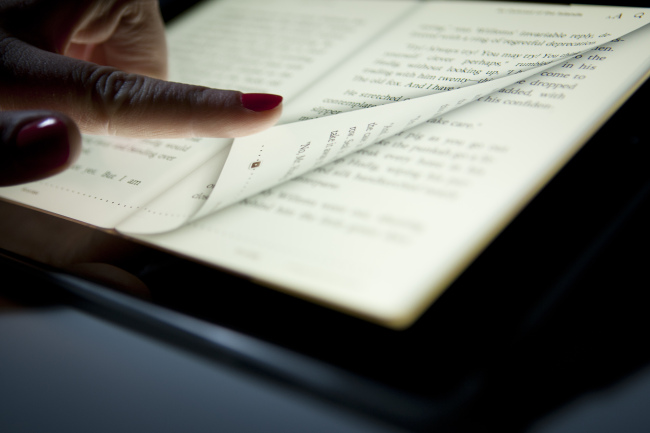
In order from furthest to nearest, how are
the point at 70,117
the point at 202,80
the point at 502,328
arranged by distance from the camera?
the point at 202,80 → the point at 70,117 → the point at 502,328

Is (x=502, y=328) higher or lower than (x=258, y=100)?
lower

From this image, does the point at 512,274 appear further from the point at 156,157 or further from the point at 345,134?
the point at 156,157

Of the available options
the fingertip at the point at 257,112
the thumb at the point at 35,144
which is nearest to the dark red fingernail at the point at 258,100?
the fingertip at the point at 257,112

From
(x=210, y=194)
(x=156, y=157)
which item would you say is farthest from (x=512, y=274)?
(x=156, y=157)

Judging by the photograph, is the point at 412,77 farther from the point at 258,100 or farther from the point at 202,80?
the point at 202,80

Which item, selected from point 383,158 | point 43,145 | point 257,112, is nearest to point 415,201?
point 383,158

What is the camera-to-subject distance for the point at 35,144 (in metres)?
0.36

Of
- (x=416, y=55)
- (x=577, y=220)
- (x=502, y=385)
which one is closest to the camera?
(x=502, y=385)

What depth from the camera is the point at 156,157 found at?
49 centimetres

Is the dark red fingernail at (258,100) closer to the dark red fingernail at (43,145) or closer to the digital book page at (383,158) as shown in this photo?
the digital book page at (383,158)

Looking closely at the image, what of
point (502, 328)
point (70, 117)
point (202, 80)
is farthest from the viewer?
point (202, 80)

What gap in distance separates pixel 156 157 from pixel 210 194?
129 mm

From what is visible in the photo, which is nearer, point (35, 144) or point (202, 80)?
point (35, 144)

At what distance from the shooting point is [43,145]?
0.36 m
